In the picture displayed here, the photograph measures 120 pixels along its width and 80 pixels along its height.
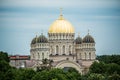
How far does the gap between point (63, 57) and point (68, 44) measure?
232 centimetres

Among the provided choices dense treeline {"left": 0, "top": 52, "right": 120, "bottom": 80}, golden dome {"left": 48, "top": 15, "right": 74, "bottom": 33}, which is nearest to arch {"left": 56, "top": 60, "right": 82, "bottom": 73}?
golden dome {"left": 48, "top": 15, "right": 74, "bottom": 33}

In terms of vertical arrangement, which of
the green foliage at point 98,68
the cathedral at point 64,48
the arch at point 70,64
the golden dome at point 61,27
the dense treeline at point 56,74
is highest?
the golden dome at point 61,27

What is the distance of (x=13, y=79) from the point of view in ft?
332

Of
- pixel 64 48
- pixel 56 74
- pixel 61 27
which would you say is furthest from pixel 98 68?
pixel 56 74

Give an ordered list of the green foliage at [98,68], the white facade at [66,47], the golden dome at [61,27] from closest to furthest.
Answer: the green foliage at [98,68], the white facade at [66,47], the golden dome at [61,27]

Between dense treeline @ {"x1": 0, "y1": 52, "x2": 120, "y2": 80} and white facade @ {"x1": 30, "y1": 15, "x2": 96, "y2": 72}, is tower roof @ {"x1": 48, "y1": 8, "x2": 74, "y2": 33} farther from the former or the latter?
dense treeline @ {"x1": 0, "y1": 52, "x2": 120, "y2": 80}

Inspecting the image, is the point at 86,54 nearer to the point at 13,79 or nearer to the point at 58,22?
the point at 58,22

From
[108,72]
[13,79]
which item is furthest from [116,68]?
[13,79]

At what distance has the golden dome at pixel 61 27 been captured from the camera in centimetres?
13525

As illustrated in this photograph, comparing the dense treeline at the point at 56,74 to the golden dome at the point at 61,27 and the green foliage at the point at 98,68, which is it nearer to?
the green foliage at the point at 98,68

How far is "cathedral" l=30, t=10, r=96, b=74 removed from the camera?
133 m

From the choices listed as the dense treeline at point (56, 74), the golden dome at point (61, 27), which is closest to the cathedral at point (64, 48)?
the golden dome at point (61, 27)

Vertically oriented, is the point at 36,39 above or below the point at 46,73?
above

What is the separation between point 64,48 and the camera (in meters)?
135
